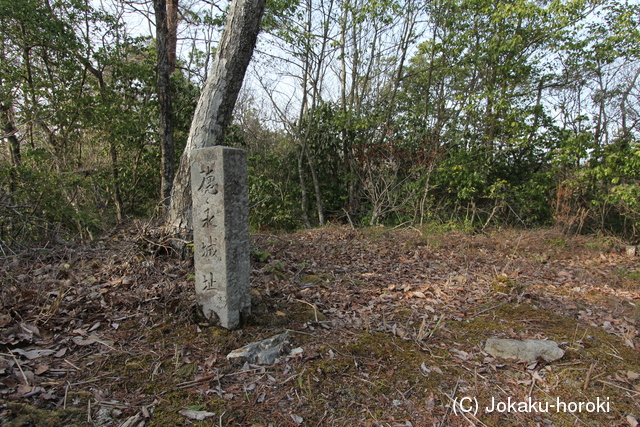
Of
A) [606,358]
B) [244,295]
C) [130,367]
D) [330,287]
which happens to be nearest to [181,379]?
[130,367]

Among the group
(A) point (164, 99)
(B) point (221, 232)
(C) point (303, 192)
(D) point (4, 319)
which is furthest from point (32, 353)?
(C) point (303, 192)

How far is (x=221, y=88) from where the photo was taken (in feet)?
13.0

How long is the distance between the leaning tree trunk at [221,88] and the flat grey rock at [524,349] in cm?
327

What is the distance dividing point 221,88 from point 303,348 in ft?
9.85

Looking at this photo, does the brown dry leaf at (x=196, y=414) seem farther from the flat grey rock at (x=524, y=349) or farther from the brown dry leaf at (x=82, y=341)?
the flat grey rock at (x=524, y=349)

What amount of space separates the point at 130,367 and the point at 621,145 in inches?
388

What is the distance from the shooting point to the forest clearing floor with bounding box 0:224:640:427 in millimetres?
2025

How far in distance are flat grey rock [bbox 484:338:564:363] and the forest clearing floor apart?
2.8 inches

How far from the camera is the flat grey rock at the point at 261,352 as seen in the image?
245cm

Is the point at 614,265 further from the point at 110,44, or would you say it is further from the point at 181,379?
the point at 110,44

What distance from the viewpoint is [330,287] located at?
13.4ft

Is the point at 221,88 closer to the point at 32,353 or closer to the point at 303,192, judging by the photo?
the point at 32,353

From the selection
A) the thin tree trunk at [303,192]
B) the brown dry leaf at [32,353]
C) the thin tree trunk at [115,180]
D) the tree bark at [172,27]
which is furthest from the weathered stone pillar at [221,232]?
the tree bark at [172,27]

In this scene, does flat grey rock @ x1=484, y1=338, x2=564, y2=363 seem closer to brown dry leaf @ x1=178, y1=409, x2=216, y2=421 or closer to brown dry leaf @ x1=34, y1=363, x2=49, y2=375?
brown dry leaf @ x1=178, y1=409, x2=216, y2=421
